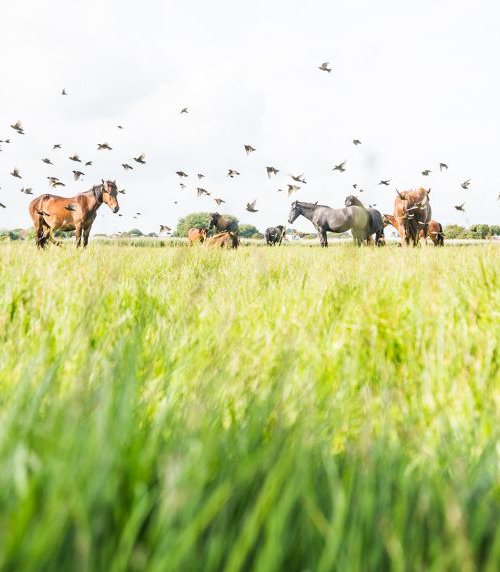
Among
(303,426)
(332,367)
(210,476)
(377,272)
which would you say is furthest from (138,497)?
(377,272)

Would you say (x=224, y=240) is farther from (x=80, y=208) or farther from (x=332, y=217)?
(x=332, y=217)

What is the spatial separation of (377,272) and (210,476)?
3.68m

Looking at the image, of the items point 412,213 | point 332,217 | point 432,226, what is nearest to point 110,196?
point 412,213

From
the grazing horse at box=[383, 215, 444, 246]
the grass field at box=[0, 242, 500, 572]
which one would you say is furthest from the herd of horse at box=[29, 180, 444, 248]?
the grass field at box=[0, 242, 500, 572]

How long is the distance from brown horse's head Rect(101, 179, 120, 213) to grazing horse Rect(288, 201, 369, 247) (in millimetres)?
9853

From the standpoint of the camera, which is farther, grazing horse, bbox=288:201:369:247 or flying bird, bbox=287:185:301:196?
grazing horse, bbox=288:201:369:247

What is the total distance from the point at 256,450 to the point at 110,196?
20131mm

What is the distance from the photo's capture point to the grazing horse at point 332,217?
27.7 m

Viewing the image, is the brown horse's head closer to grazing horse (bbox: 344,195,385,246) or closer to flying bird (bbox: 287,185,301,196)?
flying bird (bbox: 287,185,301,196)

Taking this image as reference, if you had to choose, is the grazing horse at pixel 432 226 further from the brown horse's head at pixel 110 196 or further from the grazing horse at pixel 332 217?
the brown horse's head at pixel 110 196

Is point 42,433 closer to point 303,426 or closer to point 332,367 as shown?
point 303,426


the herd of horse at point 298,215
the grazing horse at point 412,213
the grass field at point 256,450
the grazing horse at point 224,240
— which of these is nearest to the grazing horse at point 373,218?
the herd of horse at point 298,215

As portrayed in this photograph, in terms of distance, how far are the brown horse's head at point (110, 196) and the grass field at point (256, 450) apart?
58.3 ft

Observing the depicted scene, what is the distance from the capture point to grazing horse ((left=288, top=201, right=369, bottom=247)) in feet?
90.9
